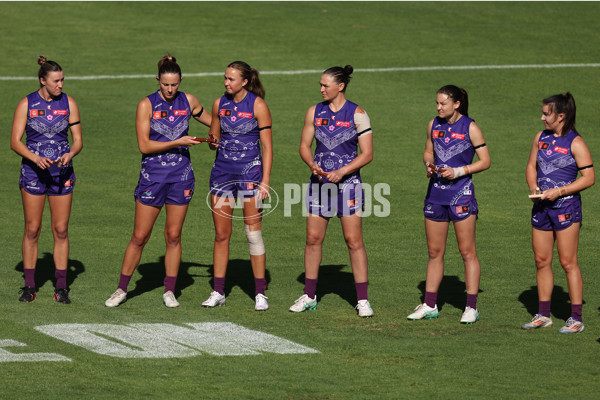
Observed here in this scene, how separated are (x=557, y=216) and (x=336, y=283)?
3.14 metres

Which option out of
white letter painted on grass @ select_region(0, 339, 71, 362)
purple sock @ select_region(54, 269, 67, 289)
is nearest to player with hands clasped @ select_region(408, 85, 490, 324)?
white letter painted on grass @ select_region(0, 339, 71, 362)

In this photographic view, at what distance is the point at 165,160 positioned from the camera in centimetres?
1095

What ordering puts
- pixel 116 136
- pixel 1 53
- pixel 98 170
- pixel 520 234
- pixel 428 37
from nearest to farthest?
pixel 520 234 < pixel 98 170 < pixel 116 136 < pixel 1 53 < pixel 428 37

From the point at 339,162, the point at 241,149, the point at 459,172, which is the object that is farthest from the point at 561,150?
the point at 241,149

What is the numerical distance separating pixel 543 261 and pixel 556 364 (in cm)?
147

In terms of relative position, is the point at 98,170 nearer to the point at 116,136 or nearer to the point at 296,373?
the point at 116,136

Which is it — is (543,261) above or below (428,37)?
below

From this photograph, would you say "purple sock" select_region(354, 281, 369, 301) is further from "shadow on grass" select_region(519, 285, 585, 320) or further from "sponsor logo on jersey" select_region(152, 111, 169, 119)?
"sponsor logo on jersey" select_region(152, 111, 169, 119)

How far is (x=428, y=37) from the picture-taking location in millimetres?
29062

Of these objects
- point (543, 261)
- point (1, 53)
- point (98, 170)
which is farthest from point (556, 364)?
point (1, 53)

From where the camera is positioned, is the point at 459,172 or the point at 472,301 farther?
the point at 472,301

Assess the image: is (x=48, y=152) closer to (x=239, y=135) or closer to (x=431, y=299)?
(x=239, y=135)

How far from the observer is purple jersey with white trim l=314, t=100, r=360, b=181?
10688 mm

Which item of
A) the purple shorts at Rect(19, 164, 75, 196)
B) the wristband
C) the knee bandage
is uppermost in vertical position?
the wristband
